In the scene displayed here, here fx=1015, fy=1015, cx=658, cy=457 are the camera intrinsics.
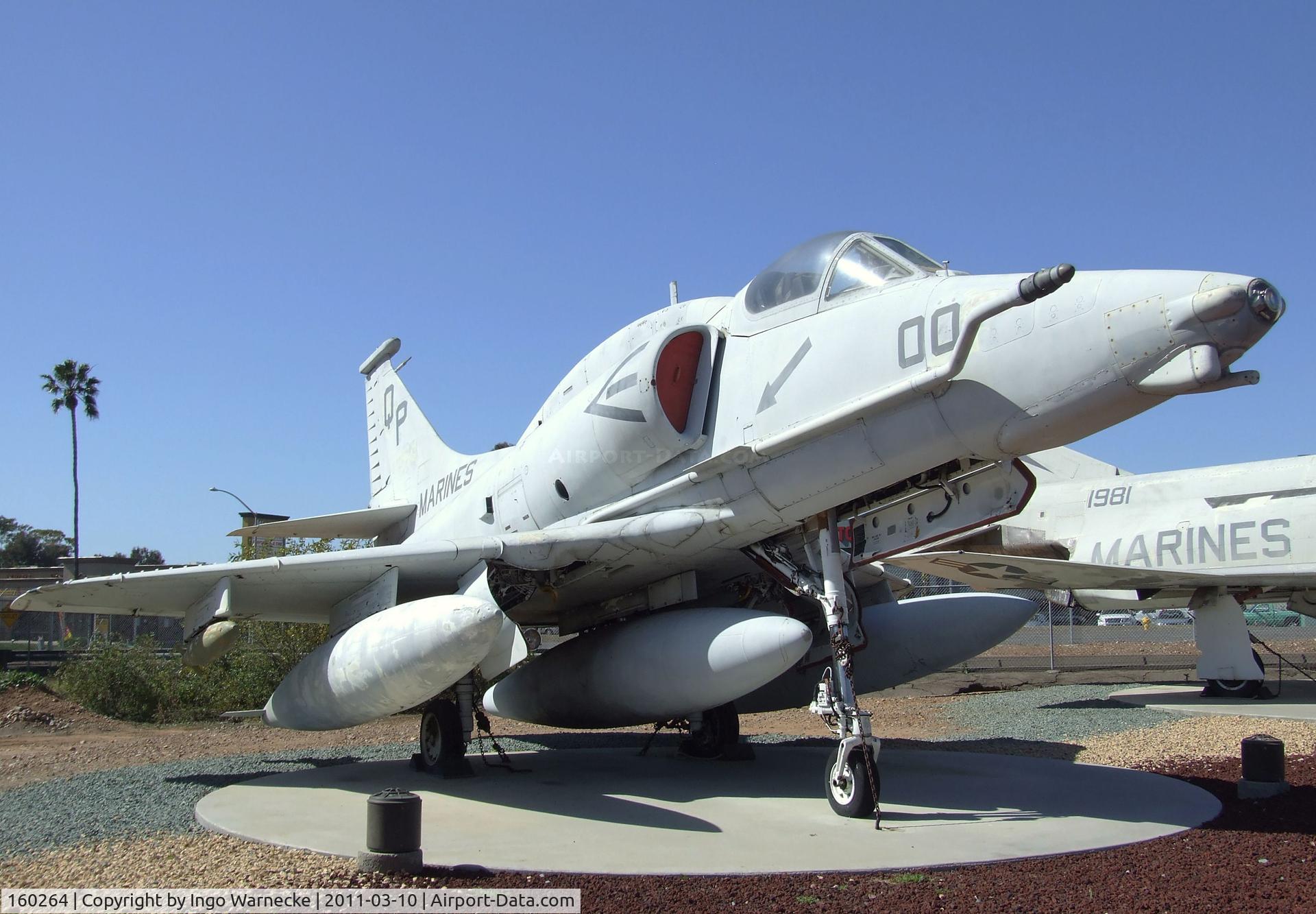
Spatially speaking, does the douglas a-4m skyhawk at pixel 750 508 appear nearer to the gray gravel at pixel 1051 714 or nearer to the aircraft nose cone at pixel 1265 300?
the aircraft nose cone at pixel 1265 300

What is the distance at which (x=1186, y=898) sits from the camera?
16.6 feet

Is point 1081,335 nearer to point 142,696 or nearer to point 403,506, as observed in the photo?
point 403,506

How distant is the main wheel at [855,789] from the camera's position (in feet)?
22.7

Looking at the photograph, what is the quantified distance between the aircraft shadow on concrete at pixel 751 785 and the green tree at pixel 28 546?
9296cm

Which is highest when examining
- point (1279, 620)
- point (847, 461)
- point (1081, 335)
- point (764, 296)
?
point (764, 296)

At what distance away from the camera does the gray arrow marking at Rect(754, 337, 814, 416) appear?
7312mm

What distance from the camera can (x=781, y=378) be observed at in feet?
24.2

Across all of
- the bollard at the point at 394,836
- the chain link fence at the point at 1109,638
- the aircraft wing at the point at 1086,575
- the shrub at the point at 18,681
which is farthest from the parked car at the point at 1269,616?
the bollard at the point at 394,836

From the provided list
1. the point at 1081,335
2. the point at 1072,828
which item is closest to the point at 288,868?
the point at 1072,828

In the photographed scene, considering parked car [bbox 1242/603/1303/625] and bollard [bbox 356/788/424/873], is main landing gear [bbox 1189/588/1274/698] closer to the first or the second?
bollard [bbox 356/788/424/873]

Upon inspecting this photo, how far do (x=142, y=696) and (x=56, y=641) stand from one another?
21.5 m

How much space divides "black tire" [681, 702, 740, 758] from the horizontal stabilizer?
499 cm

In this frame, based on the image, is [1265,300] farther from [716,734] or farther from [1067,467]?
[1067,467]

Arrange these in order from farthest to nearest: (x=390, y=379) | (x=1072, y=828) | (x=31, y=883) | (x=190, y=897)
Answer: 1. (x=390, y=379)
2. (x=1072, y=828)
3. (x=31, y=883)
4. (x=190, y=897)
